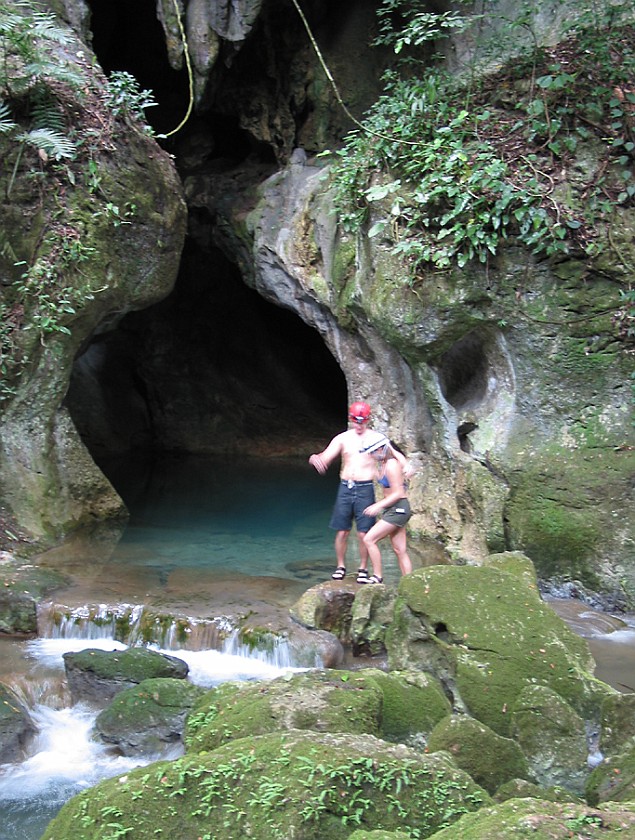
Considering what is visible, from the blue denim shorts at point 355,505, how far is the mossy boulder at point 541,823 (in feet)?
15.7

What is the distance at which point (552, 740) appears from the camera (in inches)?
189

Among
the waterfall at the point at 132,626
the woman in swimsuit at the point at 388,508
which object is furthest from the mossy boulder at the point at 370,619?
the waterfall at the point at 132,626

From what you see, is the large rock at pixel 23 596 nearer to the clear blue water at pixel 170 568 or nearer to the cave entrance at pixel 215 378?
the clear blue water at pixel 170 568

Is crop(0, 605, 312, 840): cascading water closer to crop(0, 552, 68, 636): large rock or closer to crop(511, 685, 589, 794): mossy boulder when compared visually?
crop(0, 552, 68, 636): large rock

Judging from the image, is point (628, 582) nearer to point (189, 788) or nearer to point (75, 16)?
point (189, 788)

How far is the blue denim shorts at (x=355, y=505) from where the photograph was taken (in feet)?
25.5

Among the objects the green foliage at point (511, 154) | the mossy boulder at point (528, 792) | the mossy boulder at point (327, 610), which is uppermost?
the green foliage at point (511, 154)

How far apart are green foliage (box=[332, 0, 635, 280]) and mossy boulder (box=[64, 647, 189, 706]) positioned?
4660 mm

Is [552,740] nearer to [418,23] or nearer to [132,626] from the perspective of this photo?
[132,626]

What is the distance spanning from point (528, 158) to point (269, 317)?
9792 millimetres

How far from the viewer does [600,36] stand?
8.80 metres

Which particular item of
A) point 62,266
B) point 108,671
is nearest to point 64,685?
point 108,671

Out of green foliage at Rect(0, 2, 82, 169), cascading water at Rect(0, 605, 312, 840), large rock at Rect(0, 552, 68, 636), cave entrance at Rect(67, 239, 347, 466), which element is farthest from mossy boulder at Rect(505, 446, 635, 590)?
cave entrance at Rect(67, 239, 347, 466)

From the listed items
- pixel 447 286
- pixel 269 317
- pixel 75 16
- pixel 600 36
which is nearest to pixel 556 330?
pixel 447 286
